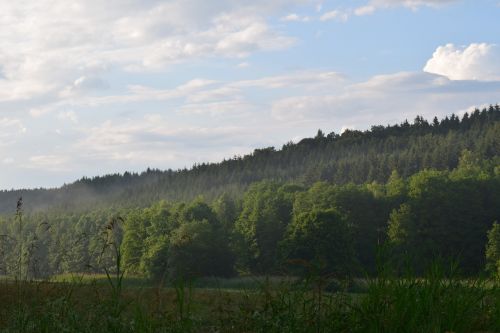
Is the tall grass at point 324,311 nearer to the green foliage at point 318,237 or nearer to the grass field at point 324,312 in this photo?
the grass field at point 324,312

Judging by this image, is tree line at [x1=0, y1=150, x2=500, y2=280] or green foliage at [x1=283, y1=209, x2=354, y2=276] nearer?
green foliage at [x1=283, y1=209, x2=354, y2=276]

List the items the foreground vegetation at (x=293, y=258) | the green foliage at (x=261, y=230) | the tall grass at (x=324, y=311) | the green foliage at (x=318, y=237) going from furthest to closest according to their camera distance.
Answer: the green foliage at (x=261, y=230), the green foliage at (x=318, y=237), the foreground vegetation at (x=293, y=258), the tall grass at (x=324, y=311)

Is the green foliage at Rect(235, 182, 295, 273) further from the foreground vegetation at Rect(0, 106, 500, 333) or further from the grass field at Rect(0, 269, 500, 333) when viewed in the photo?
the grass field at Rect(0, 269, 500, 333)

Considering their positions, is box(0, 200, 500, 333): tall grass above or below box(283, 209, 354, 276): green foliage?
above

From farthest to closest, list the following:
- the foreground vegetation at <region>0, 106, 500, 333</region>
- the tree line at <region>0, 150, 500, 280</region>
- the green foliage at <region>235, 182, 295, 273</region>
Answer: the green foliage at <region>235, 182, 295, 273</region>
the tree line at <region>0, 150, 500, 280</region>
the foreground vegetation at <region>0, 106, 500, 333</region>

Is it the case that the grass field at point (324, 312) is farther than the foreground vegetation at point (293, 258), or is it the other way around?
the foreground vegetation at point (293, 258)

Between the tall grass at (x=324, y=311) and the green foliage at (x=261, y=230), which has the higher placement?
the tall grass at (x=324, y=311)

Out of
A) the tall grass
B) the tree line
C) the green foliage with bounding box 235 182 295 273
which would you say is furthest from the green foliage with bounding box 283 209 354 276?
the tall grass

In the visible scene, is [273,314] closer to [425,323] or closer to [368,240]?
[425,323]

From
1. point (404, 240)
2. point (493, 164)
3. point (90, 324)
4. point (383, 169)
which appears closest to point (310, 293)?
point (90, 324)

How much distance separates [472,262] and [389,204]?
17780 mm

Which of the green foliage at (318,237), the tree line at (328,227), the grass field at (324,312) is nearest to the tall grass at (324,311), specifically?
the grass field at (324,312)

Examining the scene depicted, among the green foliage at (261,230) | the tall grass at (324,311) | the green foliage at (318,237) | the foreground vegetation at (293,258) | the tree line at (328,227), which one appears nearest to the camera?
the tall grass at (324,311)

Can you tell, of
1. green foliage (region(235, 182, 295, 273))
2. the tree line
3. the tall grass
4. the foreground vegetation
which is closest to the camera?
the tall grass
